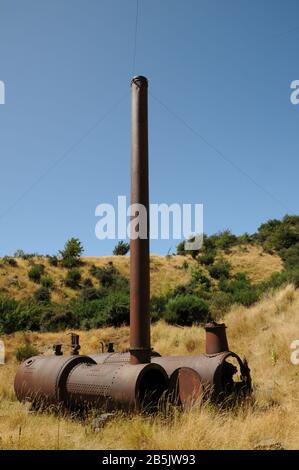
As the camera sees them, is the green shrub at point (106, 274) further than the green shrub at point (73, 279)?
Yes

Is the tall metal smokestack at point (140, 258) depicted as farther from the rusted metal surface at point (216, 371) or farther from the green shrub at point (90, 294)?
the green shrub at point (90, 294)

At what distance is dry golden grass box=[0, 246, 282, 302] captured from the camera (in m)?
34.2

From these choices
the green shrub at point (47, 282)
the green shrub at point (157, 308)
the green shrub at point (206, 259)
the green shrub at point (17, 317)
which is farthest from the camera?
the green shrub at point (206, 259)

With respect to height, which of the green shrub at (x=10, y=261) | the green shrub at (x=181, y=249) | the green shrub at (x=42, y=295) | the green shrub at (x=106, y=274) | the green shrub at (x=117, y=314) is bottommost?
the green shrub at (x=117, y=314)

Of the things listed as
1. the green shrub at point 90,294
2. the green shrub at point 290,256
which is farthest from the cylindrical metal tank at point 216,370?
the green shrub at point 290,256

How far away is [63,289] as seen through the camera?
115 ft

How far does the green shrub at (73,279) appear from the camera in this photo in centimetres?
3600

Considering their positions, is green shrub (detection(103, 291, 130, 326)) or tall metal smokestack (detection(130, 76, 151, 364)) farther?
green shrub (detection(103, 291, 130, 326))

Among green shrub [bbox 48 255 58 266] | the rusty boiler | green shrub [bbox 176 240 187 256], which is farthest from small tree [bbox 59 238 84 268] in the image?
the rusty boiler

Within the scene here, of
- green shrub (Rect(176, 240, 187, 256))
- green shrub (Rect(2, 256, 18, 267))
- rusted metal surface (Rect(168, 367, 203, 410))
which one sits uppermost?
green shrub (Rect(176, 240, 187, 256))

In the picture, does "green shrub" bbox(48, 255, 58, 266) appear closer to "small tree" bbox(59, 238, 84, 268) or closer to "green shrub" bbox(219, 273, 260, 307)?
"small tree" bbox(59, 238, 84, 268)

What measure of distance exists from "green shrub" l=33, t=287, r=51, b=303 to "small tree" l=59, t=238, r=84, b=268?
20.8ft
